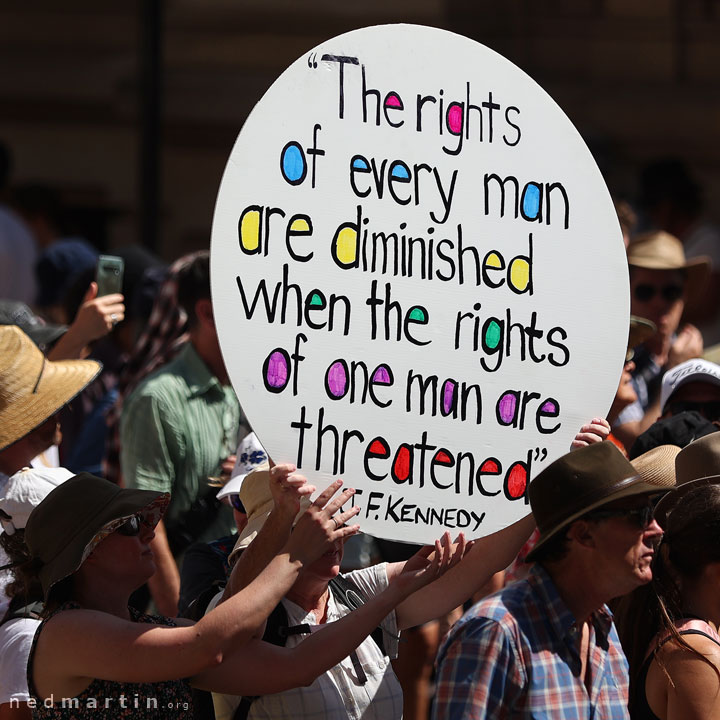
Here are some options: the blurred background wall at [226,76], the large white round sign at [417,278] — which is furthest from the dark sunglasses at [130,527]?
the blurred background wall at [226,76]

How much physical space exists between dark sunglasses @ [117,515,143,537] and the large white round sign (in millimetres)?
329

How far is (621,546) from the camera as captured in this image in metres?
2.98

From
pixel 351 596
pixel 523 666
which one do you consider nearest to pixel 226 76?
pixel 351 596

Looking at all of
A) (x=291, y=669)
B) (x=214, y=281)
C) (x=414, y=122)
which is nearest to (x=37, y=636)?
(x=291, y=669)

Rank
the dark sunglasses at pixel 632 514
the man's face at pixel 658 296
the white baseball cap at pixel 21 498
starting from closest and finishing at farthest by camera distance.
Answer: the dark sunglasses at pixel 632 514
the white baseball cap at pixel 21 498
the man's face at pixel 658 296

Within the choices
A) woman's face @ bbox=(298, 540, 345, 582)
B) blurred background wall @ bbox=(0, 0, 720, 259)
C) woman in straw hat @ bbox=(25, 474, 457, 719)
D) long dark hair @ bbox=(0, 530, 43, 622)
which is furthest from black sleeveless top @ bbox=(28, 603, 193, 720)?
blurred background wall @ bbox=(0, 0, 720, 259)

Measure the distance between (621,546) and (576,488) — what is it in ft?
0.50

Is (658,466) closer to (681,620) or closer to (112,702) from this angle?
(681,620)

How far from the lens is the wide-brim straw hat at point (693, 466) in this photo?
3.44 metres

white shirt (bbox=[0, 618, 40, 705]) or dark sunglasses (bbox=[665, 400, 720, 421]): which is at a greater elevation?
dark sunglasses (bbox=[665, 400, 720, 421])

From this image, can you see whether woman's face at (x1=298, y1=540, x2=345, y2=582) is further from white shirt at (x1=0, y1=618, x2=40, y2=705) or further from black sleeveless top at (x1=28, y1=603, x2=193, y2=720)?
white shirt at (x1=0, y1=618, x2=40, y2=705)

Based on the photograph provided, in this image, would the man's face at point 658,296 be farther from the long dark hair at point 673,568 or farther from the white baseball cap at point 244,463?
the long dark hair at point 673,568

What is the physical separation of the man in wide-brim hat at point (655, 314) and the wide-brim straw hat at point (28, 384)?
1894mm

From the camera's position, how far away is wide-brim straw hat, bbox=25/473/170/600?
2.79 meters
